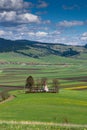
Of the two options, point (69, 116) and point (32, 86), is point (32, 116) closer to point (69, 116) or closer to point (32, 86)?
point (69, 116)

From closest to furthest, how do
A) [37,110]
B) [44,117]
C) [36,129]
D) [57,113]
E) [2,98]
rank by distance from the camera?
[36,129] < [44,117] < [57,113] < [37,110] < [2,98]

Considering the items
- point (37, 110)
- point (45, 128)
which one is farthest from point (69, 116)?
point (45, 128)

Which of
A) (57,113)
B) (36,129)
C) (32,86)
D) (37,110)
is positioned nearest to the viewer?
(36,129)

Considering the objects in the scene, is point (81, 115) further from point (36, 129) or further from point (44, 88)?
point (44, 88)

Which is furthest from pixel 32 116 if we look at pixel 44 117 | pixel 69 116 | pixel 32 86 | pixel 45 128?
pixel 32 86

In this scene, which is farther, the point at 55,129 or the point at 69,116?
the point at 69,116

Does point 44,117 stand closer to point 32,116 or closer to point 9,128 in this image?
point 32,116

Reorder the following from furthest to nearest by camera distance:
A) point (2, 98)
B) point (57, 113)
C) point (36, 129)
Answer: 1. point (2, 98)
2. point (57, 113)
3. point (36, 129)

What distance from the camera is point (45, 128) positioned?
30562mm

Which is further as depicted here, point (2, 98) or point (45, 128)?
point (2, 98)

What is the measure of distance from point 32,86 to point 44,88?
4800mm

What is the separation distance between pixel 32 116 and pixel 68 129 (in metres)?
42.7

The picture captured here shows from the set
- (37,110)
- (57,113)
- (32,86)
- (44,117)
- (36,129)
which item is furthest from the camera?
(32,86)

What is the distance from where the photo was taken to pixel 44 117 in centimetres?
7112
